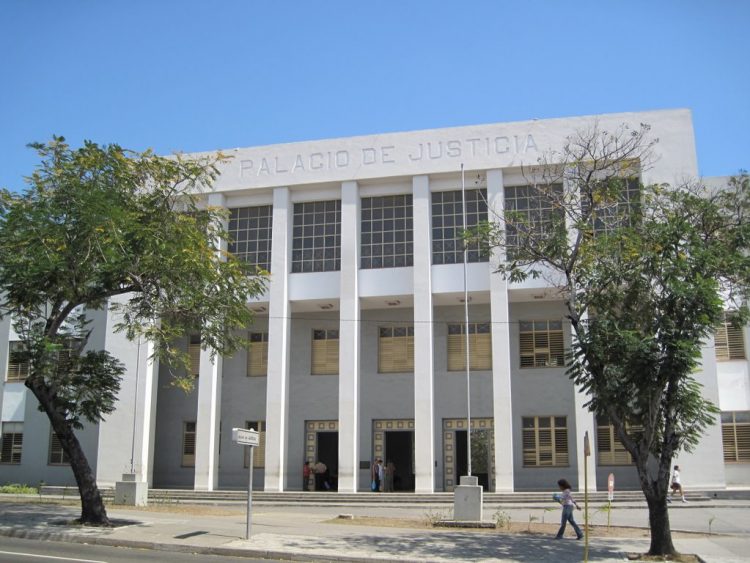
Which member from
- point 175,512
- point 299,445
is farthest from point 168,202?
point 299,445

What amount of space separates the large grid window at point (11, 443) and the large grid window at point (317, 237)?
14393 mm

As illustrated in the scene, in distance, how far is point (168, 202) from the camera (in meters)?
18.9

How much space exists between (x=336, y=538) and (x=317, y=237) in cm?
1580

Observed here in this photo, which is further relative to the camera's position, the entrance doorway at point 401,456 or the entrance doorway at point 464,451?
the entrance doorway at point 401,456

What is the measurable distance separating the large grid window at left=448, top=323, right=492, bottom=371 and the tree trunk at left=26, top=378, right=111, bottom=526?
15.6 m

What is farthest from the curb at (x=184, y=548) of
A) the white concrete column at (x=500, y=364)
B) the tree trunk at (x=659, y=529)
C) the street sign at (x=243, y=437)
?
the white concrete column at (x=500, y=364)

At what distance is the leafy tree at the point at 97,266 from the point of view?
16.7 metres

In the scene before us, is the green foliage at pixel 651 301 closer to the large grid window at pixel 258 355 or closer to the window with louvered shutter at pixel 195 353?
the large grid window at pixel 258 355

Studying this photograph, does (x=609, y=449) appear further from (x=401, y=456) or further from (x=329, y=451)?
(x=329, y=451)

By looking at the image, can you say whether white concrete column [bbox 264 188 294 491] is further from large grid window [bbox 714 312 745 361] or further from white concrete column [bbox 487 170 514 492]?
large grid window [bbox 714 312 745 361]

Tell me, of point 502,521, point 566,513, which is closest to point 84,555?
point 566,513

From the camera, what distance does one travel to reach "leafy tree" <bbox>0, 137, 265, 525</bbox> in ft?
54.7

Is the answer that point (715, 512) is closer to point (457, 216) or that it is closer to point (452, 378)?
point (452, 378)

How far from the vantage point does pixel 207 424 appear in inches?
1161
